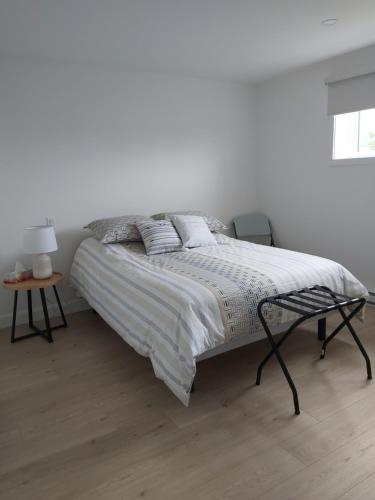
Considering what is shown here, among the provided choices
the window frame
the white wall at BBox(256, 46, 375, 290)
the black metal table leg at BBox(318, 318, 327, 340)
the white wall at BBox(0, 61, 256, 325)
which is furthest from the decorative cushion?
the window frame

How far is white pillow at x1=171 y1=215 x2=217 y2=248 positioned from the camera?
135 inches

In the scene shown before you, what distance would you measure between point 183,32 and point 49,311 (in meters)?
2.67

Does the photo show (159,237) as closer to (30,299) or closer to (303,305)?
(30,299)

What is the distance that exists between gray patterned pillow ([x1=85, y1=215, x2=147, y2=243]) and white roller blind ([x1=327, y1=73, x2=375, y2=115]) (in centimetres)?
216

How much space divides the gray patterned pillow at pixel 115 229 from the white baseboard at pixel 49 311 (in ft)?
2.52

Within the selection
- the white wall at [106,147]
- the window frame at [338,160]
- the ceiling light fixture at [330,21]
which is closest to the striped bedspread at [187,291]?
the white wall at [106,147]

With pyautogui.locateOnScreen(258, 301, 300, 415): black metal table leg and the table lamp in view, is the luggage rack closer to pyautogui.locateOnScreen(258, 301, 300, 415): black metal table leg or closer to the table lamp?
pyautogui.locateOnScreen(258, 301, 300, 415): black metal table leg

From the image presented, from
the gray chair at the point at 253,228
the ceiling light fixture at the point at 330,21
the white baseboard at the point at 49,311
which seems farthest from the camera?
the gray chair at the point at 253,228

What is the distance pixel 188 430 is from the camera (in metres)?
1.98

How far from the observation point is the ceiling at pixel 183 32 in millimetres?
2326

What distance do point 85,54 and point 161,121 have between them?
103cm

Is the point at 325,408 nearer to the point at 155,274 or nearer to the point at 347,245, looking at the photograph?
the point at 155,274

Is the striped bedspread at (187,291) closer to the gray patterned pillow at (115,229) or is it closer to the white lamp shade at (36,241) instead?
the gray patterned pillow at (115,229)

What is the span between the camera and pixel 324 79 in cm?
370
